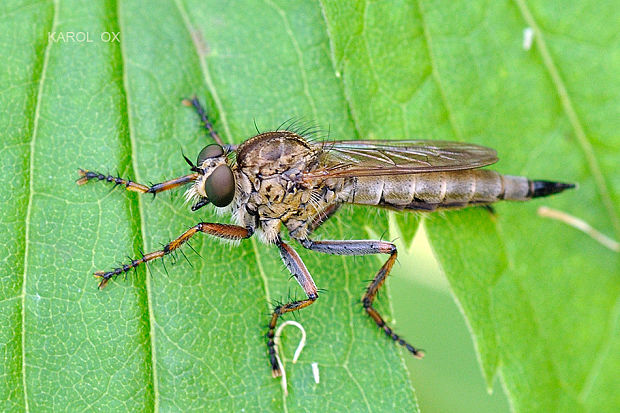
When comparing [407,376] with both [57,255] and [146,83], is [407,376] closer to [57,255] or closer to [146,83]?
[57,255]

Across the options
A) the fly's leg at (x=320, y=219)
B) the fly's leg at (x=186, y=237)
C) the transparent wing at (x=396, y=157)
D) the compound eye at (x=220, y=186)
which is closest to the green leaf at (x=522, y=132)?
the transparent wing at (x=396, y=157)

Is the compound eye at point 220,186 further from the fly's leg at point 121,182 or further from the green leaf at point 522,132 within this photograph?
the green leaf at point 522,132

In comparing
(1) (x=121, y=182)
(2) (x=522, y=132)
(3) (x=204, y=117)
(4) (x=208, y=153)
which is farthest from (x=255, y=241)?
(2) (x=522, y=132)

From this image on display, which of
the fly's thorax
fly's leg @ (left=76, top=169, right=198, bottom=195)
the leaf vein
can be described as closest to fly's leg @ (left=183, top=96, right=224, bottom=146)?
the fly's thorax

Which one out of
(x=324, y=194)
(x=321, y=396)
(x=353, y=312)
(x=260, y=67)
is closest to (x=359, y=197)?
(x=324, y=194)

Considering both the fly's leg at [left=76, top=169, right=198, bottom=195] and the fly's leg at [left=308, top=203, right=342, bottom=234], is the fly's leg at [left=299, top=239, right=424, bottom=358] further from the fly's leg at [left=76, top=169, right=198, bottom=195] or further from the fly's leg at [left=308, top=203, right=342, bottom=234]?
the fly's leg at [left=76, top=169, right=198, bottom=195]

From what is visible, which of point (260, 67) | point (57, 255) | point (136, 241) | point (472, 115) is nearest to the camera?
point (57, 255)
